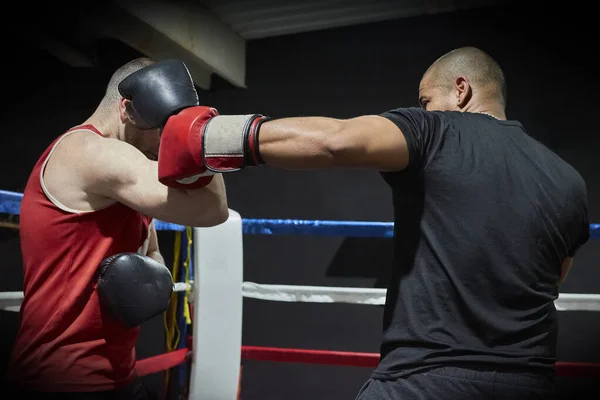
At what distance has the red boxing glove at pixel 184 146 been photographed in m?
0.94

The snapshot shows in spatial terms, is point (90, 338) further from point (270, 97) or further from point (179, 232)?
point (270, 97)

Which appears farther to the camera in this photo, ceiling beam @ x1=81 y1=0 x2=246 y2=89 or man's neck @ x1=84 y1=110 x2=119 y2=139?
ceiling beam @ x1=81 y1=0 x2=246 y2=89

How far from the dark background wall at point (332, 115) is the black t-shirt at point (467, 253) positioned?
213 cm

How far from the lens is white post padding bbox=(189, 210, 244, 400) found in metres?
2.00

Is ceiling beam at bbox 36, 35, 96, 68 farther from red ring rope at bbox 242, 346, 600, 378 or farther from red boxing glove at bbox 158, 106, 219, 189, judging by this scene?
red boxing glove at bbox 158, 106, 219, 189

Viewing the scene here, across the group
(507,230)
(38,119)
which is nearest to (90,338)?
(507,230)

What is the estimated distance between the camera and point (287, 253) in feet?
11.6

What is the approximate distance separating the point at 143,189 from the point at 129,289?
206mm

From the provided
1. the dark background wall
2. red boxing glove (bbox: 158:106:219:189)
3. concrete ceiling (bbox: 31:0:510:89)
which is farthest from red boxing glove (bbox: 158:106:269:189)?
the dark background wall

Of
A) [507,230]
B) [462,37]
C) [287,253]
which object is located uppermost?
[462,37]

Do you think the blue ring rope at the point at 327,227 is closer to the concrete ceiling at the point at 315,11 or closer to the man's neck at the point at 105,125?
the man's neck at the point at 105,125

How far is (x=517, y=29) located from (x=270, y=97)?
1.50m

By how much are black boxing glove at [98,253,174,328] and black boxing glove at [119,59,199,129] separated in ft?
1.00

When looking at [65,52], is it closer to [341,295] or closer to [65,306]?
[341,295]
